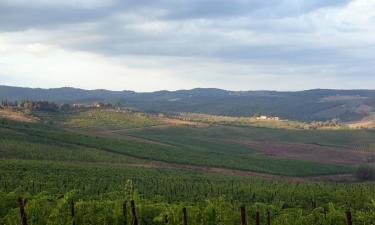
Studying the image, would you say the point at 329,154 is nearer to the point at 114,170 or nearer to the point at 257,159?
the point at 257,159

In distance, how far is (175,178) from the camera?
7169 cm

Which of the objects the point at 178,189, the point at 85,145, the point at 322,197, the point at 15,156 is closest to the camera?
the point at 322,197

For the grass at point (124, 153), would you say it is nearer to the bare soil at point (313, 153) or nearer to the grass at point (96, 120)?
the bare soil at point (313, 153)

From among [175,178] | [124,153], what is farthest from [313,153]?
[175,178]

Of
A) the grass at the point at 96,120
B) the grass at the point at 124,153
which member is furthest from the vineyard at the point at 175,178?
the grass at the point at 96,120

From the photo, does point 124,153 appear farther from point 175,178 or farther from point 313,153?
point 313,153

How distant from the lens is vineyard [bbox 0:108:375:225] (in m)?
27.3

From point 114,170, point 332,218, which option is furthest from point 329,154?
point 332,218

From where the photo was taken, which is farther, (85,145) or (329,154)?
(329,154)

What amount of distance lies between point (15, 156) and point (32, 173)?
23537mm

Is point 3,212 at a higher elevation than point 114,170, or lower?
higher

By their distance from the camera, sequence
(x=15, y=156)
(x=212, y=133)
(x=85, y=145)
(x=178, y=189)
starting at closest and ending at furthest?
(x=178, y=189), (x=15, y=156), (x=85, y=145), (x=212, y=133)

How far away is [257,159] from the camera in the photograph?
113 metres

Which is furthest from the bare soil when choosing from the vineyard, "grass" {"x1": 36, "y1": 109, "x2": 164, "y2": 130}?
"grass" {"x1": 36, "y1": 109, "x2": 164, "y2": 130}
